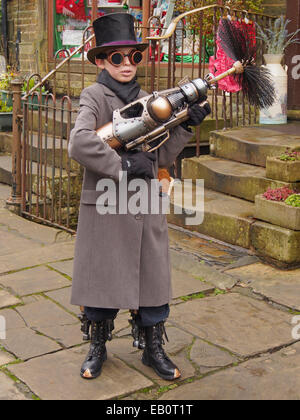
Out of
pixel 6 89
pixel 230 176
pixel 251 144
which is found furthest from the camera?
pixel 6 89

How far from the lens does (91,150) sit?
293 centimetres

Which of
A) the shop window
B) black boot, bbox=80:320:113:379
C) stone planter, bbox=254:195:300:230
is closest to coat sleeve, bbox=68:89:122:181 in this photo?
black boot, bbox=80:320:113:379

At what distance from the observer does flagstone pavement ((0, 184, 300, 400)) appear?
311 centimetres

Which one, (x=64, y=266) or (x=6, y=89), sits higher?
(x=6, y=89)

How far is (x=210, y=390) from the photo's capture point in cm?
309

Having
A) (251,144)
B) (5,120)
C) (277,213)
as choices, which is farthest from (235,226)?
(5,120)

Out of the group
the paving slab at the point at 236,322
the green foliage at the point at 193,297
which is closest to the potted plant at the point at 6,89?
the green foliage at the point at 193,297

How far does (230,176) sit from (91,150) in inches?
118

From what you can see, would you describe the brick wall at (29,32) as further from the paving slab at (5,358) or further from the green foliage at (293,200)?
the paving slab at (5,358)

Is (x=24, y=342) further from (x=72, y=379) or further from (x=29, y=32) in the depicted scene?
(x=29, y=32)

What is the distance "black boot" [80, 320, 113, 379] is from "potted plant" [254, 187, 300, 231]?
78.2 inches

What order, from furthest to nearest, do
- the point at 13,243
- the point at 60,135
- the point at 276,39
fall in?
the point at 276,39 → the point at 60,135 → the point at 13,243

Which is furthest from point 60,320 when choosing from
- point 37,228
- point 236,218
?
point 37,228
